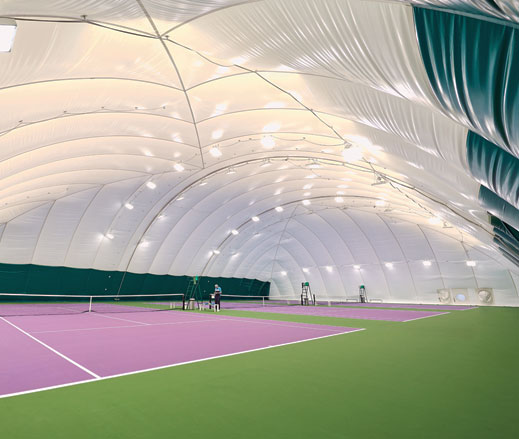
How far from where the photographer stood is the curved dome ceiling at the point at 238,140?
5.82 m

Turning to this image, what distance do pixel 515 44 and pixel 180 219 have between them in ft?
106

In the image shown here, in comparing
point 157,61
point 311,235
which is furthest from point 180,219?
point 157,61

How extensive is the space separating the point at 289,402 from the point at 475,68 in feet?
14.7

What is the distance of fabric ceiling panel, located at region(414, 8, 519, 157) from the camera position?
2965 mm

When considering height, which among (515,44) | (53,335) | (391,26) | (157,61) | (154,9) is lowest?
(53,335)

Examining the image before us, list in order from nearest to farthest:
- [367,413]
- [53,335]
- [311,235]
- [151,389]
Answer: [367,413] → [151,389] → [53,335] → [311,235]

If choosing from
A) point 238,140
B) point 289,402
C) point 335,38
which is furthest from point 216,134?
point 289,402

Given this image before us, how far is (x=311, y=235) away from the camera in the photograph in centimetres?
4409

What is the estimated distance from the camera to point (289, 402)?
4664 millimetres

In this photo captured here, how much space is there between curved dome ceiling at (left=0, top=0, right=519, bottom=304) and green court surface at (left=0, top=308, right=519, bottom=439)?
11.0 ft

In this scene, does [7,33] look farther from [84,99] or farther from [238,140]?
[238,140]

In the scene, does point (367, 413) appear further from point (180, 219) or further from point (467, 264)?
point (467, 264)

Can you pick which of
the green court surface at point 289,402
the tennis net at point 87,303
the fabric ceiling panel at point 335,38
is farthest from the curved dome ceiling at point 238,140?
the tennis net at point 87,303

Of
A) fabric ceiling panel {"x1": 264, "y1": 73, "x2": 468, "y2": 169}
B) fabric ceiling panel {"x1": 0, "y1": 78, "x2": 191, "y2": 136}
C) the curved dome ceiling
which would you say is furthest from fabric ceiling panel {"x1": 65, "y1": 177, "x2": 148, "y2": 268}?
fabric ceiling panel {"x1": 264, "y1": 73, "x2": 468, "y2": 169}
